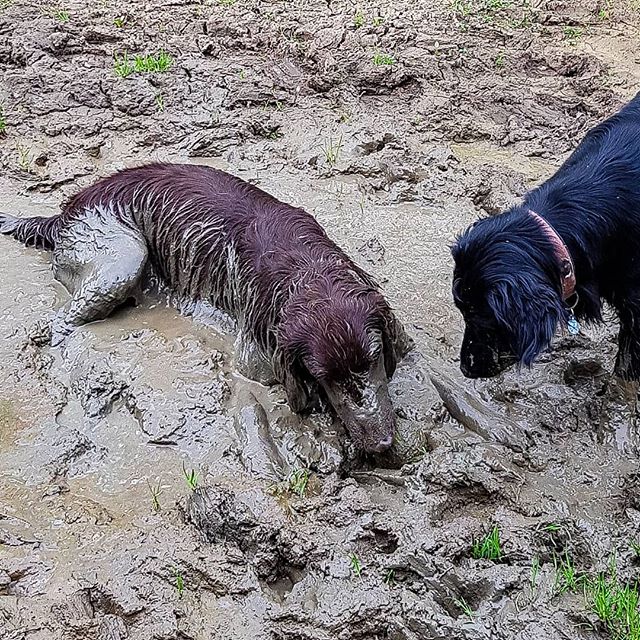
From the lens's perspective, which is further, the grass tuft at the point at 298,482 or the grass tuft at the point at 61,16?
the grass tuft at the point at 61,16

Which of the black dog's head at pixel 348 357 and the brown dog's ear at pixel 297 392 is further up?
the black dog's head at pixel 348 357

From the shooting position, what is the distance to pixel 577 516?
399 cm

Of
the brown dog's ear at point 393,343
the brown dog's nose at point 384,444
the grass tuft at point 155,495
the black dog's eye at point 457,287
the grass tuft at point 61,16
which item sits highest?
the grass tuft at point 61,16

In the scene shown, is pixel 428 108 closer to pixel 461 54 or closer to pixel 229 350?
pixel 461 54

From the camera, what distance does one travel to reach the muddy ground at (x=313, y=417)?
3594mm

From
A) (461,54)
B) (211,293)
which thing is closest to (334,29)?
(461,54)

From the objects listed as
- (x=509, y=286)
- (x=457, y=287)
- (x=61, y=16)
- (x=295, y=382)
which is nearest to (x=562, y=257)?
(x=509, y=286)

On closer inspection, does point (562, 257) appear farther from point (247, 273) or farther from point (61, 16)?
point (61, 16)

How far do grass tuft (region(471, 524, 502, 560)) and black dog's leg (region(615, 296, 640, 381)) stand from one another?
56.0 inches

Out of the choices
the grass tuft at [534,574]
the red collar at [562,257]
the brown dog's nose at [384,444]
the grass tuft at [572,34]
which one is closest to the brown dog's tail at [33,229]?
the brown dog's nose at [384,444]

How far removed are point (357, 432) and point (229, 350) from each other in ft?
4.20

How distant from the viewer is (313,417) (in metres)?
4.61

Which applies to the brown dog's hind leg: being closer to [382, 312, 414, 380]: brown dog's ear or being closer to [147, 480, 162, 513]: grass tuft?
[147, 480, 162, 513]: grass tuft

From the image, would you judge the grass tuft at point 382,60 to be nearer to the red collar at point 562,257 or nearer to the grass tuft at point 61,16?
the grass tuft at point 61,16
